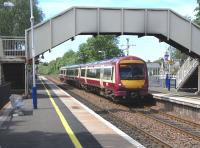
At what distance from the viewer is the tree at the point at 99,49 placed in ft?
385

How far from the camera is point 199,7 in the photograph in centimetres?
6106

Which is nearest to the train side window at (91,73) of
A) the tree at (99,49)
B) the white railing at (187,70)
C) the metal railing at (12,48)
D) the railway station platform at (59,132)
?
the metal railing at (12,48)

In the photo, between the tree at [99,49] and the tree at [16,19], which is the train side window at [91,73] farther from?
the tree at [99,49]

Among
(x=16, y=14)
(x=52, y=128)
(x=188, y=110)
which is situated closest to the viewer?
(x=52, y=128)

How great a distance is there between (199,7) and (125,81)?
32098 mm

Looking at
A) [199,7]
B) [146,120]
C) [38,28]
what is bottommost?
[146,120]

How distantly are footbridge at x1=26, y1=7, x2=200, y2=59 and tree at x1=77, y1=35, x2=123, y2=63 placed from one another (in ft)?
254

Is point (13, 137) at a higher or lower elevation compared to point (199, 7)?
lower

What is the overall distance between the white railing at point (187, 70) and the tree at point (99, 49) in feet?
229

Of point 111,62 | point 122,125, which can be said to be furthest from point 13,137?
point 111,62

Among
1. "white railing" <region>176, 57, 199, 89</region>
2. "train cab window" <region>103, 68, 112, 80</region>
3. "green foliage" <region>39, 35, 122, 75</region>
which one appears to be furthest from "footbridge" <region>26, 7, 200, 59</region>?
"green foliage" <region>39, 35, 122, 75</region>

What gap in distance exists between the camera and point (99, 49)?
121250 millimetres

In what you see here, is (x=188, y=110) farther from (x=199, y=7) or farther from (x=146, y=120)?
(x=199, y=7)

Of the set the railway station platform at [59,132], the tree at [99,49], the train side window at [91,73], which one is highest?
the tree at [99,49]
